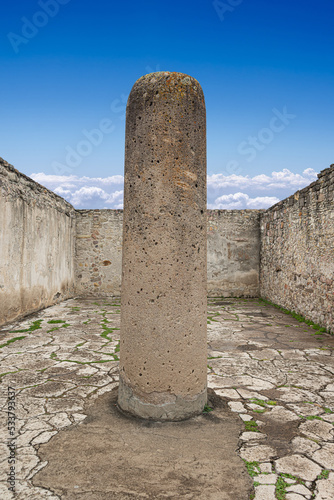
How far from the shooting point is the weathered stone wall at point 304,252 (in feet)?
18.5

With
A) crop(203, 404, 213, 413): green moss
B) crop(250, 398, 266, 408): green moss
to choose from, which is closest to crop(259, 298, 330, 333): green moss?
crop(250, 398, 266, 408): green moss

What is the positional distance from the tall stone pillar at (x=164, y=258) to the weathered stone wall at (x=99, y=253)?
7.49 m

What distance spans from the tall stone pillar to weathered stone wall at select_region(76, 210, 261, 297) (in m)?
7.48

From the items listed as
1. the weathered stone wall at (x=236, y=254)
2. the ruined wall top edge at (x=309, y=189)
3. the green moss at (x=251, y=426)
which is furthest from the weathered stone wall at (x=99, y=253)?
the green moss at (x=251, y=426)

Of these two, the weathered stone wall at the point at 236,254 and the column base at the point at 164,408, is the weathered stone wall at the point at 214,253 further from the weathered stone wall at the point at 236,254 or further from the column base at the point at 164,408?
the column base at the point at 164,408

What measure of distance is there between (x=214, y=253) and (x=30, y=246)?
5.12 metres

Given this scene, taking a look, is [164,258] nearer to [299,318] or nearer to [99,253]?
[299,318]

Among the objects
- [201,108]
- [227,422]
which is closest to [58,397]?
[227,422]

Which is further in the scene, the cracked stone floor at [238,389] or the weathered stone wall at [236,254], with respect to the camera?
the weathered stone wall at [236,254]

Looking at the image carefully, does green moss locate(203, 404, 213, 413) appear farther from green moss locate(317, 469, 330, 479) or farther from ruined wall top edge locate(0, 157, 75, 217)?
ruined wall top edge locate(0, 157, 75, 217)

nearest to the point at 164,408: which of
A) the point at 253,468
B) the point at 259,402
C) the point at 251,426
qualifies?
the point at 251,426

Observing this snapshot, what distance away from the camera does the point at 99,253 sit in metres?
10.1

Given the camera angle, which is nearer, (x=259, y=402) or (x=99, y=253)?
(x=259, y=402)

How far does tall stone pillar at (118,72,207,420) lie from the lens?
2486mm
